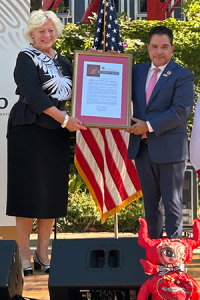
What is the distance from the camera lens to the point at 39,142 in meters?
3.96

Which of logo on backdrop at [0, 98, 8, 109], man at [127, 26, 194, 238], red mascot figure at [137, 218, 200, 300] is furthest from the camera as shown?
logo on backdrop at [0, 98, 8, 109]

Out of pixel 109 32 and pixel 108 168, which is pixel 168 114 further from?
pixel 109 32

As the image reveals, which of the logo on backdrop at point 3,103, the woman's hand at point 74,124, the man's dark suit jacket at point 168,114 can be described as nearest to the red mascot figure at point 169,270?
the man's dark suit jacket at point 168,114

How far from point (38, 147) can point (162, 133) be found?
102cm

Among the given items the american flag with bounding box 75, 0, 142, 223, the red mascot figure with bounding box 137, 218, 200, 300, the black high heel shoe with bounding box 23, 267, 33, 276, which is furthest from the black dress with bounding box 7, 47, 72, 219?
the red mascot figure with bounding box 137, 218, 200, 300

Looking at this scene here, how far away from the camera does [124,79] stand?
12.7 ft

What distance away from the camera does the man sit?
11.5 ft

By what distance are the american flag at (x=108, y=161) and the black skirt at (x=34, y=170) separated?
79 centimetres

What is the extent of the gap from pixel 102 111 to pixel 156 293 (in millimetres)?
1653

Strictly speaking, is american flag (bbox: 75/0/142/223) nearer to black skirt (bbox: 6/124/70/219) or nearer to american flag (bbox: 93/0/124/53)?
american flag (bbox: 93/0/124/53)

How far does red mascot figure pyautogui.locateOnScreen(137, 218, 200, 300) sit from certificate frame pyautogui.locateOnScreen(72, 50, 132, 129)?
50.7 inches

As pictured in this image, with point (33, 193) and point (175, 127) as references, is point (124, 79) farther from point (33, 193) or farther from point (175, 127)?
point (33, 193)

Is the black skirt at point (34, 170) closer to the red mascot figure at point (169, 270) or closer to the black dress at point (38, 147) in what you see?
the black dress at point (38, 147)

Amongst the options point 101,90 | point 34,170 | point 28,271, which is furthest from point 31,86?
point 28,271
